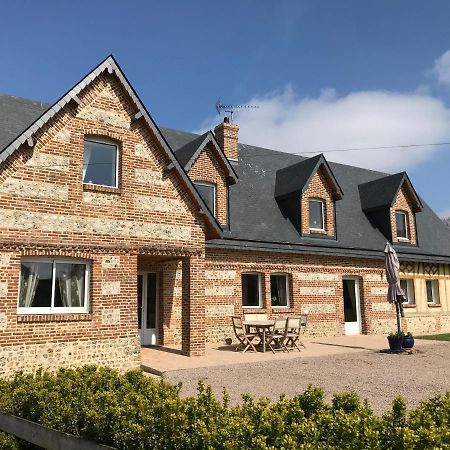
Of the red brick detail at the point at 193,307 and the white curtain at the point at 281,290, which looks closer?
the red brick detail at the point at 193,307

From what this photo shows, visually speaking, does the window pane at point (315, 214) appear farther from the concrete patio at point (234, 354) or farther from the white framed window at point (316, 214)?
the concrete patio at point (234, 354)

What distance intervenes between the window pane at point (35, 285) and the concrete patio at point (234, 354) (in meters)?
2.88

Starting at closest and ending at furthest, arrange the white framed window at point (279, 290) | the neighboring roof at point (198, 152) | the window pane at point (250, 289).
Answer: the neighboring roof at point (198, 152) < the window pane at point (250, 289) < the white framed window at point (279, 290)

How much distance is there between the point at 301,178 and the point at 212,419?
623 inches

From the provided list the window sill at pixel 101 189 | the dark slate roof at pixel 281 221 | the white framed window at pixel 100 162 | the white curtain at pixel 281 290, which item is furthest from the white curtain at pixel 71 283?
the white curtain at pixel 281 290

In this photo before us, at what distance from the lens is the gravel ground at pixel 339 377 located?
863 centimetres

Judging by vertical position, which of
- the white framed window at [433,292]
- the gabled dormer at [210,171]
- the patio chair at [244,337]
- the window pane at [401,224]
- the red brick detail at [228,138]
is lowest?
the patio chair at [244,337]

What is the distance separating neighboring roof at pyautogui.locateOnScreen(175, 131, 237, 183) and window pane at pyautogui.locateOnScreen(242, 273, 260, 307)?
3633mm

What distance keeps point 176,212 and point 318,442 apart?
9326mm

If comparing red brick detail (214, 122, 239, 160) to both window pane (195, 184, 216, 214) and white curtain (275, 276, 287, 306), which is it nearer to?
window pane (195, 184, 216, 214)

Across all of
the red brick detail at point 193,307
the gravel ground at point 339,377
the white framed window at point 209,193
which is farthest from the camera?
the white framed window at point 209,193

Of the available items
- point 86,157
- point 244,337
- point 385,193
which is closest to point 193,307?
point 244,337

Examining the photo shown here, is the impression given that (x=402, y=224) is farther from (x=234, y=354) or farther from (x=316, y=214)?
(x=234, y=354)

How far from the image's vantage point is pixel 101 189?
11.3 meters
